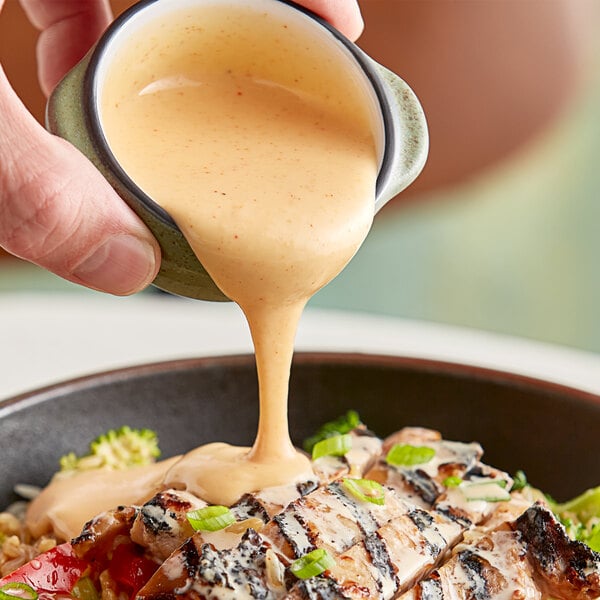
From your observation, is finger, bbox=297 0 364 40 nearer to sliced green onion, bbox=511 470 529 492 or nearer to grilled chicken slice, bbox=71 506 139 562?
grilled chicken slice, bbox=71 506 139 562

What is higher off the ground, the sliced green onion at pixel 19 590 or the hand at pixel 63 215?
the hand at pixel 63 215

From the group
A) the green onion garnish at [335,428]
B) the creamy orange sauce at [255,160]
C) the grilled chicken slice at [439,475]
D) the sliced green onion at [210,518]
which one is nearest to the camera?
the creamy orange sauce at [255,160]

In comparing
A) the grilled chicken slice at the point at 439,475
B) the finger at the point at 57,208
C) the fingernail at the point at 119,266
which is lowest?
the grilled chicken slice at the point at 439,475

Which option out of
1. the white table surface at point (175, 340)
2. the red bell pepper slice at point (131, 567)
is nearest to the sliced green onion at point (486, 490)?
the red bell pepper slice at point (131, 567)

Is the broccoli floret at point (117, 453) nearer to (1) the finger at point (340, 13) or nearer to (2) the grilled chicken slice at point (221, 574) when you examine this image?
(2) the grilled chicken slice at point (221, 574)

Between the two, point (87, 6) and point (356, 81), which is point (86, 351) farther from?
point (356, 81)
